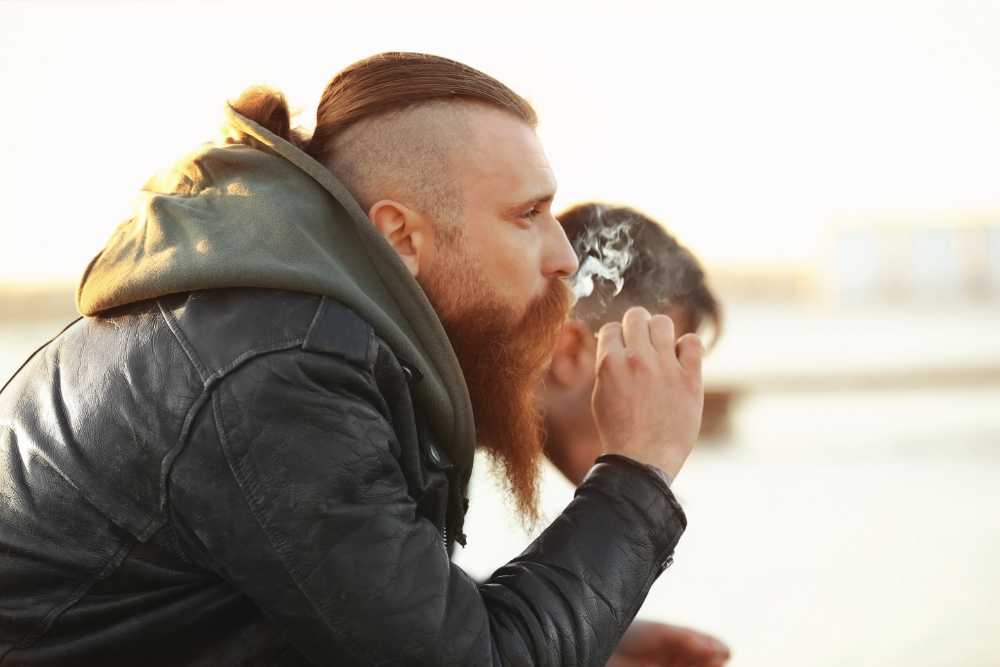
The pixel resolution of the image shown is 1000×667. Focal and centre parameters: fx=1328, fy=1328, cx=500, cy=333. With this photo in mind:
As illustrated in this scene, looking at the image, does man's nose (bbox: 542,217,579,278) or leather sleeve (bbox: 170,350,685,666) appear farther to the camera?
man's nose (bbox: 542,217,579,278)

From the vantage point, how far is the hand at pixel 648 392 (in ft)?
5.71

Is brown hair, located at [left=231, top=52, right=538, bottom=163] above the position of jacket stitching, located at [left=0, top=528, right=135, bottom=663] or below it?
above

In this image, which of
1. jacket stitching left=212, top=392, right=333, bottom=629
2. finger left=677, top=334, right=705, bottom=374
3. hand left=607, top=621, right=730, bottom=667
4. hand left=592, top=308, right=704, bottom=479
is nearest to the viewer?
jacket stitching left=212, top=392, right=333, bottom=629

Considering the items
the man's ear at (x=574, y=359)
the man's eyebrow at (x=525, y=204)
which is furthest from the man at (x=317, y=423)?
the man's ear at (x=574, y=359)

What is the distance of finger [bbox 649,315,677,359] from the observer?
1.87m

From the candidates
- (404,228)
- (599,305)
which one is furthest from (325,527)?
(599,305)

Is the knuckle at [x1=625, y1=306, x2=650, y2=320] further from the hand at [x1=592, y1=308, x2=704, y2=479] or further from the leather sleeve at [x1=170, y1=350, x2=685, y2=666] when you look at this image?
the leather sleeve at [x1=170, y1=350, x2=685, y2=666]

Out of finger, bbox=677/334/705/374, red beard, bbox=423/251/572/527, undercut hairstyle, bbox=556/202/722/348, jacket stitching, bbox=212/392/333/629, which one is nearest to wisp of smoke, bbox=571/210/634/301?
undercut hairstyle, bbox=556/202/722/348

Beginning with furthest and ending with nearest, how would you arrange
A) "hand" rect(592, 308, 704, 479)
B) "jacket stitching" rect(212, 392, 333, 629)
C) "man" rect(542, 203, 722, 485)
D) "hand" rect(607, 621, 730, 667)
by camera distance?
"man" rect(542, 203, 722, 485)
"hand" rect(607, 621, 730, 667)
"hand" rect(592, 308, 704, 479)
"jacket stitching" rect(212, 392, 333, 629)

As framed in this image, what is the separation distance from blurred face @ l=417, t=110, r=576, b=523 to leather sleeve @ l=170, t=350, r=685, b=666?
330 millimetres

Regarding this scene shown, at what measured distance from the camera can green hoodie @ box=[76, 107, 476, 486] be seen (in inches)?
59.4

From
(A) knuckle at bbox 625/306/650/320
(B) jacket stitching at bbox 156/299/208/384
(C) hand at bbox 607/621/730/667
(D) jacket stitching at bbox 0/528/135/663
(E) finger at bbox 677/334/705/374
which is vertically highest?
(A) knuckle at bbox 625/306/650/320

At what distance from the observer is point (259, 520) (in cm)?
142

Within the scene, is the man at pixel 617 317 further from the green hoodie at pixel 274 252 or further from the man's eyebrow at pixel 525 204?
the green hoodie at pixel 274 252
